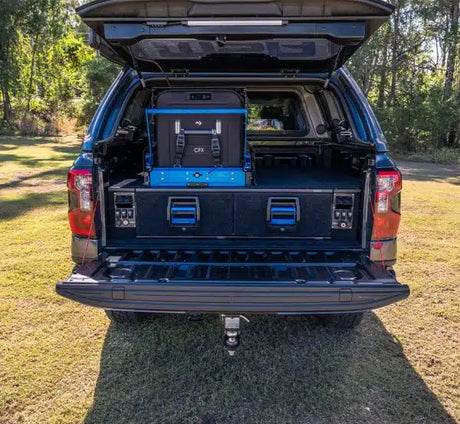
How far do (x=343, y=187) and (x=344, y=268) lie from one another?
1.82ft

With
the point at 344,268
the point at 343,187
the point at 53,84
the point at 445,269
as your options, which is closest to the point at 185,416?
the point at 344,268

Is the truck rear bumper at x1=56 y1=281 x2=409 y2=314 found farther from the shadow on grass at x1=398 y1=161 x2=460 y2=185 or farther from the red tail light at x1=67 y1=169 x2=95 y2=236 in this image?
the shadow on grass at x1=398 y1=161 x2=460 y2=185

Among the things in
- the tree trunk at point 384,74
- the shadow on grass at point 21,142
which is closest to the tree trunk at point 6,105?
the shadow on grass at point 21,142

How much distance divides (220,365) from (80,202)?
4.39ft

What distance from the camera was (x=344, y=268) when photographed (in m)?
2.33

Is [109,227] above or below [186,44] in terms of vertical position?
below

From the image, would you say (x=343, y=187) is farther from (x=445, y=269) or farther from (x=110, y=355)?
(x=445, y=269)

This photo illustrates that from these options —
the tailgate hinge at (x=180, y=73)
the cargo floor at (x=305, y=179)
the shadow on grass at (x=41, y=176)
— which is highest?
the tailgate hinge at (x=180, y=73)

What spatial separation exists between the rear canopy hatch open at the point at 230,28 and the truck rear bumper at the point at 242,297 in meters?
1.37

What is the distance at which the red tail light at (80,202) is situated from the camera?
2439 mm

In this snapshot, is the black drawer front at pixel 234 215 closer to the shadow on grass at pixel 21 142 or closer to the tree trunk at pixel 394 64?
the shadow on grass at pixel 21 142

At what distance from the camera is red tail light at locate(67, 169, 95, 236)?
8.00ft

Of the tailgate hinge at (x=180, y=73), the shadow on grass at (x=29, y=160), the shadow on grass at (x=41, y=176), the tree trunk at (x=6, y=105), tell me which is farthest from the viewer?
the tree trunk at (x=6, y=105)

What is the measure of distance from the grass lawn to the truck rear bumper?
0.60 metres
